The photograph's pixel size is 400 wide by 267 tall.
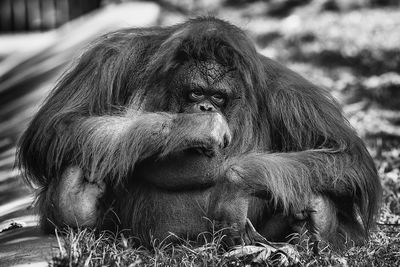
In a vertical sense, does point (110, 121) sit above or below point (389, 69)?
above

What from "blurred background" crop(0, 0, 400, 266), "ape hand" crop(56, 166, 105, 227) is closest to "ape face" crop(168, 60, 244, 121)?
"ape hand" crop(56, 166, 105, 227)

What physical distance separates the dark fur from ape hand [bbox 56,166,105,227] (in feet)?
0.17

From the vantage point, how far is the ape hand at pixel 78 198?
4020 mm

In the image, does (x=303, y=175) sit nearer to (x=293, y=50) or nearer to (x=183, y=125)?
(x=183, y=125)

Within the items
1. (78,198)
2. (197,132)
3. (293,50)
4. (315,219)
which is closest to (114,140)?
(78,198)

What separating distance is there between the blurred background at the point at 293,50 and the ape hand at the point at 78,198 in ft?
7.10

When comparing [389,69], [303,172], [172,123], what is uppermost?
[172,123]

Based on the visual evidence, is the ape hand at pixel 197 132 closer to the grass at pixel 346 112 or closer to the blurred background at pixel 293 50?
the grass at pixel 346 112

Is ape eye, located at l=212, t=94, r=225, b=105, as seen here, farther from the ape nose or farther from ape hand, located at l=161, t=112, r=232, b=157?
ape hand, located at l=161, t=112, r=232, b=157

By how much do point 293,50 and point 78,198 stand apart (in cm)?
568

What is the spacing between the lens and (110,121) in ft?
13.5

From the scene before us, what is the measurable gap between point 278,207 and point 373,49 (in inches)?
207

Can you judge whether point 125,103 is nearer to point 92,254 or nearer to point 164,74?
point 164,74

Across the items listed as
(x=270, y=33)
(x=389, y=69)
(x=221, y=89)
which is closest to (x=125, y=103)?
(x=221, y=89)
